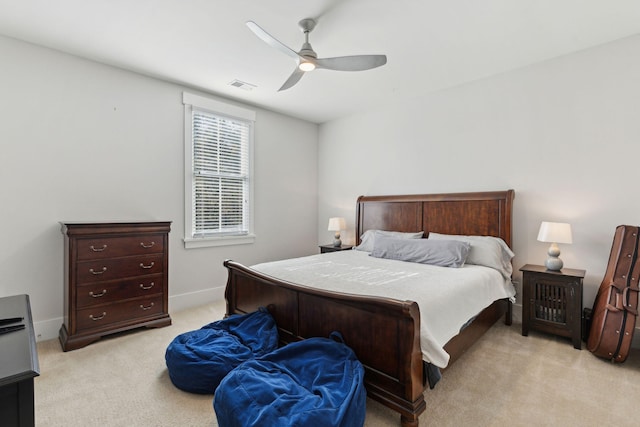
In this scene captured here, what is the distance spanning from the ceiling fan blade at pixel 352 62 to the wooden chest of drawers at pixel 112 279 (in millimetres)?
2219

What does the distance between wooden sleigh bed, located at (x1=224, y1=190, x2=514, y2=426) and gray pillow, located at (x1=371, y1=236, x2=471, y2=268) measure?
1.68 ft

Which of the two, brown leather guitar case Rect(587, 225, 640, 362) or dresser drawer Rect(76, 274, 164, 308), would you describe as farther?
dresser drawer Rect(76, 274, 164, 308)

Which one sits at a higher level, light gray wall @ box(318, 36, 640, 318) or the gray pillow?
light gray wall @ box(318, 36, 640, 318)

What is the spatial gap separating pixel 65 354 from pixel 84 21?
108 inches

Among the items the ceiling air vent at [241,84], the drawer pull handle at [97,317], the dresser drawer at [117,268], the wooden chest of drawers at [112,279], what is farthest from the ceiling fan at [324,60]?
the drawer pull handle at [97,317]

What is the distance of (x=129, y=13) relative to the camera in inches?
92.4

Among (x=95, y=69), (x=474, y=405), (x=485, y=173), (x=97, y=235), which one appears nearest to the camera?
(x=474, y=405)

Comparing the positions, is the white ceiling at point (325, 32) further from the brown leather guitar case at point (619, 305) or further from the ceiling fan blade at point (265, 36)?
the brown leather guitar case at point (619, 305)

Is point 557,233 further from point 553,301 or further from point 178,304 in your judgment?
point 178,304

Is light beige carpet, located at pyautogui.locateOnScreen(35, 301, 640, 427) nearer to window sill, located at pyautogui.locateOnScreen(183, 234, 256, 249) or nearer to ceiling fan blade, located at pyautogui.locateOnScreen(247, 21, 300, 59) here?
window sill, located at pyautogui.locateOnScreen(183, 234, 256, 249)

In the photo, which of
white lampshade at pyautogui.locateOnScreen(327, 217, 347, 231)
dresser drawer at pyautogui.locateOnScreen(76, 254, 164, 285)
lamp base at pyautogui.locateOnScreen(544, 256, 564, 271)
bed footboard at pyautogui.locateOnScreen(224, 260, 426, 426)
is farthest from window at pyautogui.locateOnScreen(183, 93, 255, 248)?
lamp base at pyautogui.locateOnScreen(544, 256, 564, 271)

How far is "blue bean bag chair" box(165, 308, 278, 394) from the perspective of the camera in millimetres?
1974

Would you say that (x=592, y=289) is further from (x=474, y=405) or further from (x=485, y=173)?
(x=474, y=405)

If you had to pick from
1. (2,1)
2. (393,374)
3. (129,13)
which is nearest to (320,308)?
(393,374)
